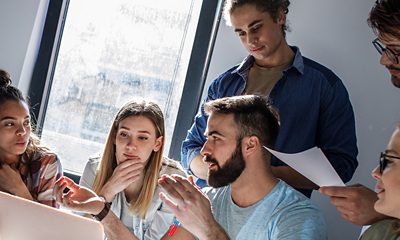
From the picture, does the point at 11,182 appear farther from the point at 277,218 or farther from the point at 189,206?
the point at 277,218

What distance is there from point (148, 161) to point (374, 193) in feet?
3.29

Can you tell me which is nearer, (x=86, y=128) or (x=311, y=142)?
(x=311, y=142)

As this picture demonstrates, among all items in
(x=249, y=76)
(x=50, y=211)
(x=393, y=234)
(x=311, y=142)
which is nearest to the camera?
(x=50, y=211)

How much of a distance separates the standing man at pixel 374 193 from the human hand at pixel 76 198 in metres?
0.71

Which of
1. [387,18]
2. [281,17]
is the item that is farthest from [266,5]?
[387,18]

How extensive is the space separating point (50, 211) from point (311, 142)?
42.8 inches

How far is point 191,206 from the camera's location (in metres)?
1.59

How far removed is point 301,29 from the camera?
8.16ft

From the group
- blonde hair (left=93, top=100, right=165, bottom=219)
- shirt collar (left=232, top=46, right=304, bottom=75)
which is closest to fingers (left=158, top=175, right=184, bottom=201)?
blonde hair (left=93, top=100, right=165, bottom=219)

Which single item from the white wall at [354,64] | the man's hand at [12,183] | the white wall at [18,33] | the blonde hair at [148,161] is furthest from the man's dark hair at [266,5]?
the white wall at [18,33]

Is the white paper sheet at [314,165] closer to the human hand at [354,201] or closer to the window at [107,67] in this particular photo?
the human hand at [354,201]

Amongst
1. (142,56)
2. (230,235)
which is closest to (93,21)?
(142,56)

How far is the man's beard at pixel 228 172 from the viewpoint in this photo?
1814 millimetres

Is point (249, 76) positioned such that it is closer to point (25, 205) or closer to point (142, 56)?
point (142, 56)
